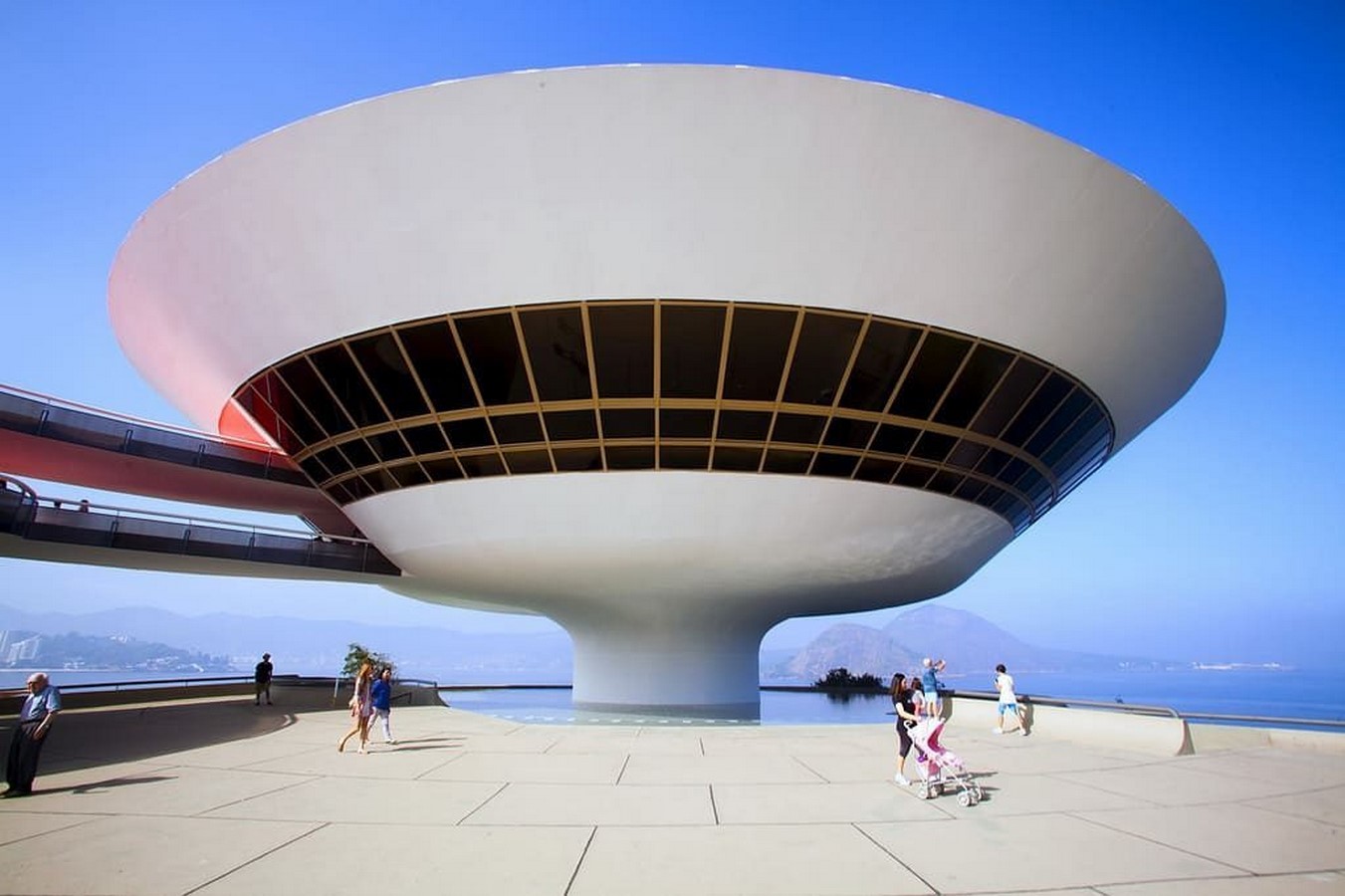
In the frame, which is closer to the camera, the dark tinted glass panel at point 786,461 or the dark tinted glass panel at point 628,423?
the dark tinted glass panel at point 628,423

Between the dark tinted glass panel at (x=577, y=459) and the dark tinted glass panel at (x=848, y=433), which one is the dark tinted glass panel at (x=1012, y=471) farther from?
the dark tinted glass panel at (x=577, y=459)

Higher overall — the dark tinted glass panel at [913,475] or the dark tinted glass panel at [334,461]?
the dark tinted glass panel at [334,461]

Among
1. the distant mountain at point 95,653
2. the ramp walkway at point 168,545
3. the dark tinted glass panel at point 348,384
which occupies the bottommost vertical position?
the distant mountain at point 95,653

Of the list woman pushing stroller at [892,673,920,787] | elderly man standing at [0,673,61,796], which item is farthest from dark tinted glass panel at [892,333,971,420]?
elderly man standing at [0,673,61,796]

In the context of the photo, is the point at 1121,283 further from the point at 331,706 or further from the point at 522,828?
the point at 331,706

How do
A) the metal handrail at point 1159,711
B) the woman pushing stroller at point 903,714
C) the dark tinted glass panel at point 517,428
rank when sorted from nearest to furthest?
the woman pushing stroller at point 903,714 < the metal handrail at point 1159,711 < the dark tinted glass panel at point 517,428

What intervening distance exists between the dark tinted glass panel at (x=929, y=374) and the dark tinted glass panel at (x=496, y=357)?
7.45m

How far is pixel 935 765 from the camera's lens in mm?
7914

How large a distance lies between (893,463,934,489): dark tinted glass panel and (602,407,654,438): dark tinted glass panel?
5564 mm

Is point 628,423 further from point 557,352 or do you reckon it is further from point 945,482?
point 945,482

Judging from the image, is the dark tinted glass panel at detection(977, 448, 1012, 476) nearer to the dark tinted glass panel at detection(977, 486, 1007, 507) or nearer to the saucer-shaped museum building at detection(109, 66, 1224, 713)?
the saucer-shaped museum building at detection(109, 66, 1224, 713)

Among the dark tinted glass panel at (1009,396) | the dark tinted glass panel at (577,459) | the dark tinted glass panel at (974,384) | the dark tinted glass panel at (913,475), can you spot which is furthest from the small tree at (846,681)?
the dark tinted glass panel at (577,459)

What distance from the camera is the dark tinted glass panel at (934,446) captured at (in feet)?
50.0

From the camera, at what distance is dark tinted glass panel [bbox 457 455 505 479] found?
15.4m
